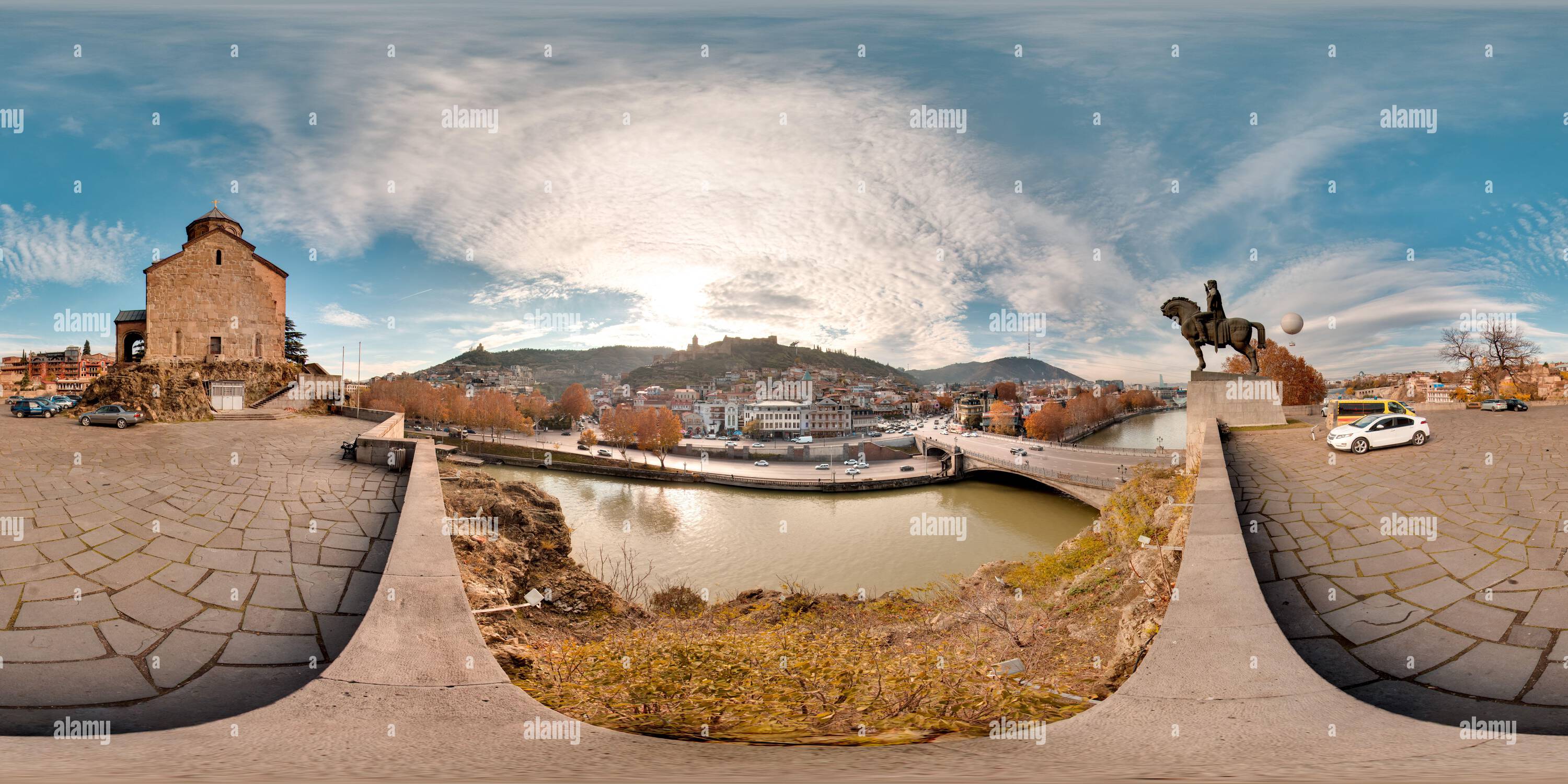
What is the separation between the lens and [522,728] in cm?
224

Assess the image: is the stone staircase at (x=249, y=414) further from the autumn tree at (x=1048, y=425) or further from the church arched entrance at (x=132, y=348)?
the autumn tree at (x=1048, y=425)

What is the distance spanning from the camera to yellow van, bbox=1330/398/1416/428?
20.6 feet

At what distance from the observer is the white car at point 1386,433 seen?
4734mm

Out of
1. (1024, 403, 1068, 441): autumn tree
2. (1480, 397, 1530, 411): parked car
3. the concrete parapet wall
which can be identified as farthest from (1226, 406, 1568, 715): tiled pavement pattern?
(1024, 403, 1068, 441): autumn tree

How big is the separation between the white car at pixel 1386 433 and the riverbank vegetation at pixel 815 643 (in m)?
1.47

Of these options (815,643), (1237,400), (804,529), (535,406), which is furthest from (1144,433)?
(815,643)

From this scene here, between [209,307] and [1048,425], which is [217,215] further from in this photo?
[1048,425]

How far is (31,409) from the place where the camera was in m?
5.38

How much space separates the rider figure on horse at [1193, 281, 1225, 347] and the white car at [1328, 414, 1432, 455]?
10.3 ft

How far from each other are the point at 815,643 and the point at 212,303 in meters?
12.2

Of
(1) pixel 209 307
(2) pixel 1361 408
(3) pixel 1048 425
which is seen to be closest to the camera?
A: (2) pixel 1361 408

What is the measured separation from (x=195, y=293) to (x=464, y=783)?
12.1 m

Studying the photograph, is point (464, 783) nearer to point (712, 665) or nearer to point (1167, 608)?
point (712, 665)

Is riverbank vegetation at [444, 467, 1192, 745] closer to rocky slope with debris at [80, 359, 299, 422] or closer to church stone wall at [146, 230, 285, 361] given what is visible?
rocky slope with debris at [80, 359, 299, 422]
